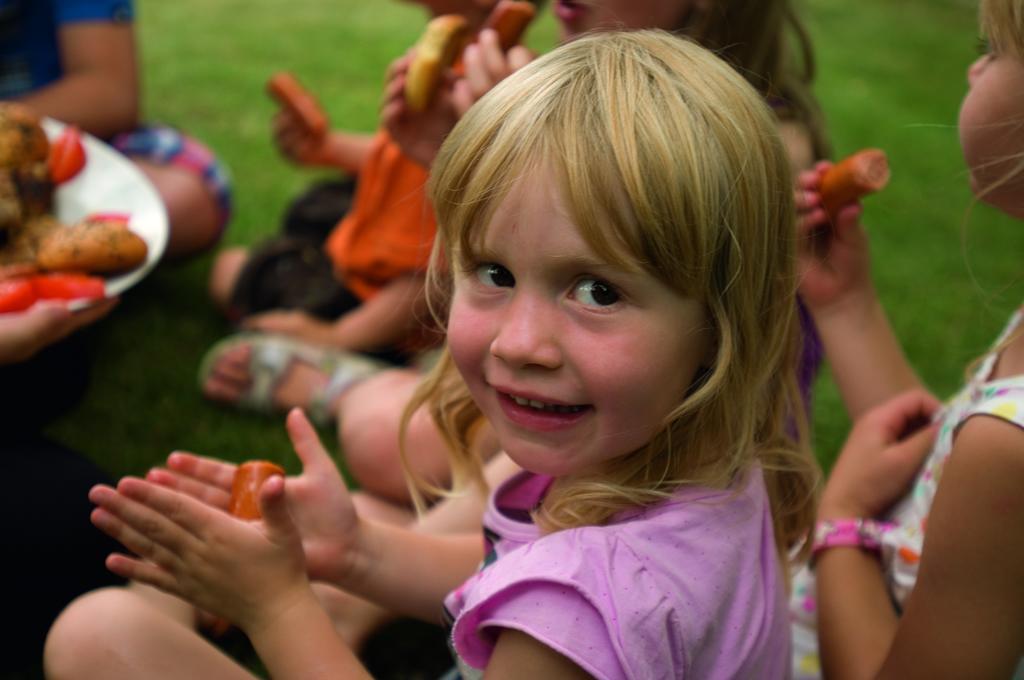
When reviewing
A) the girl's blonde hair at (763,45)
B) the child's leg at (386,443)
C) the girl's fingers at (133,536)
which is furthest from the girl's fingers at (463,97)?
the girl's fingers at (133,536)

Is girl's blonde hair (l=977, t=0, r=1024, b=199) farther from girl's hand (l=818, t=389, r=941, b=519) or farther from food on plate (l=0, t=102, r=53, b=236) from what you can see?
Result: food on plate (l=0, t=102, r=53, b=236)

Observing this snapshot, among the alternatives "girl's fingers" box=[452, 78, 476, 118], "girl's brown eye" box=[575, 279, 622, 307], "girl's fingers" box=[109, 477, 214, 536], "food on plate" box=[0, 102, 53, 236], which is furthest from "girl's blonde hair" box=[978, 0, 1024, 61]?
"food on plate" box=[0, 102, 53, 236]

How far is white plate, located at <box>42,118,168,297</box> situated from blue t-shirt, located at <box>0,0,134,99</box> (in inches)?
23.2

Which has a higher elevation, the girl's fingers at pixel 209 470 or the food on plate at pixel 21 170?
the food on plate at pixel 21 170

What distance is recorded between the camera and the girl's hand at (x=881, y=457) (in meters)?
1.59

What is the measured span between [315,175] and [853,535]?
8.17 ft

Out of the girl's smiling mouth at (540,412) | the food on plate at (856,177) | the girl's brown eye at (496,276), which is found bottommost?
the girl's smiling mouth at (540,412)

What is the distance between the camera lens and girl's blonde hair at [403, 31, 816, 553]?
40.5 inches

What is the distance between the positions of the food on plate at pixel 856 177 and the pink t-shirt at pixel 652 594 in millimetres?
491

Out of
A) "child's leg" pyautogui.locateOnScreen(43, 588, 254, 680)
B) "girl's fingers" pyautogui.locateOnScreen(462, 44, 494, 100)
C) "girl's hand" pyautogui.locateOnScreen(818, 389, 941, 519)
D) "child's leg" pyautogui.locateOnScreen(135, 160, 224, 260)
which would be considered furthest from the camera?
"child's leg" pyautogui.locateOnScreen(135, 160, 224, 260)

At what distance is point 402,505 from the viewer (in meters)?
2.04

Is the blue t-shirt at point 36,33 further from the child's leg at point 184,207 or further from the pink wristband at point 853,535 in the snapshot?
the pink wristband at point 853,535

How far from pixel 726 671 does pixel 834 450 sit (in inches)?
55.2

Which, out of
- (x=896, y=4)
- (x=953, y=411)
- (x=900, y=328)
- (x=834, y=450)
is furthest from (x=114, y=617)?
(x=896, y=4)
